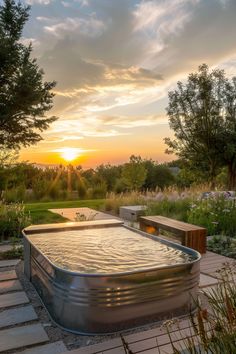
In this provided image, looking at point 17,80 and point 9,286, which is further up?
point 17,80

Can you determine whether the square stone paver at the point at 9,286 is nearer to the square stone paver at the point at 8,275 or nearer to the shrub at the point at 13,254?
the square stone paver at the point at 8,275

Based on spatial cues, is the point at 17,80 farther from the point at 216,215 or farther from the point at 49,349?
the point at 49,349

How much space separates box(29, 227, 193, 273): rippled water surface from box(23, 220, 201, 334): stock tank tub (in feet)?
0.03

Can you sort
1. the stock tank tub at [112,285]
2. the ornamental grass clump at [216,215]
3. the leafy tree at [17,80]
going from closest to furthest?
the stock tank tub at [112,285], the ornamental grass clump at [216,215], the leafy tree at [17,80]

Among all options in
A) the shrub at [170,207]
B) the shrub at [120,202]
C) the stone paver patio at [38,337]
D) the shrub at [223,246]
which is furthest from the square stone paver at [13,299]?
the shrub at [120,202]

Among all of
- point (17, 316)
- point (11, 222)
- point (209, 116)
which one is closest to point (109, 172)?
point (209, 116)

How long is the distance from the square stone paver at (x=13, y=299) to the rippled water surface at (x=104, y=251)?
44 cm

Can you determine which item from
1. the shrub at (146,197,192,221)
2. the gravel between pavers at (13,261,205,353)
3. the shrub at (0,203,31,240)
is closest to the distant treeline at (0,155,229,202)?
the shrub at (146,197,192,221)

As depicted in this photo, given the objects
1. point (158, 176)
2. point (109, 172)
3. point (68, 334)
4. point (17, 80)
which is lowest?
point (68, 334)

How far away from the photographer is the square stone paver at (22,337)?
2377 mm

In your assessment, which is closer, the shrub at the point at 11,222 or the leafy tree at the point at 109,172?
the shrub at the point at 11,222

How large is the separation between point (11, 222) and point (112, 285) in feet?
12.9

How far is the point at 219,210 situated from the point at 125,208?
2579mm

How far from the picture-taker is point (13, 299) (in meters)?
3.18
